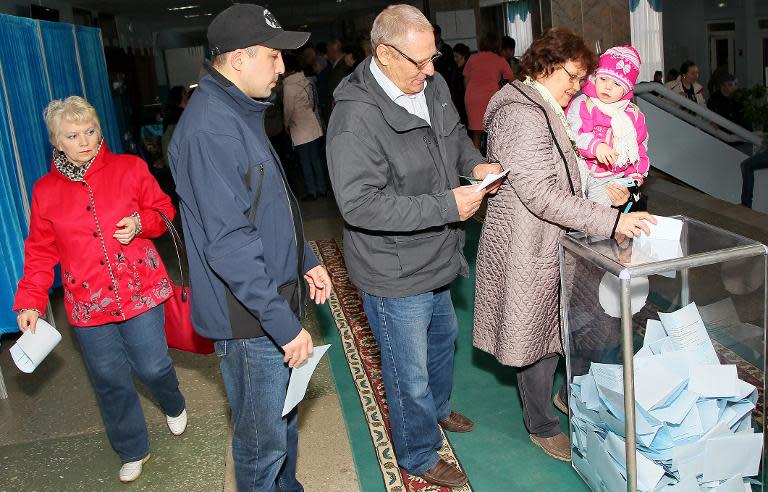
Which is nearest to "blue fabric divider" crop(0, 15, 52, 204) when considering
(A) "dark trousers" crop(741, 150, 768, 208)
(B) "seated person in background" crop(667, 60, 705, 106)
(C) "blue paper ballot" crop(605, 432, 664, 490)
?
(C) "blue paper ballot" crop(605, 432, 664, 490)

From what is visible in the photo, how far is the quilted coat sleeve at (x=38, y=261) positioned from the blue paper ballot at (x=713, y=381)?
2.35 m

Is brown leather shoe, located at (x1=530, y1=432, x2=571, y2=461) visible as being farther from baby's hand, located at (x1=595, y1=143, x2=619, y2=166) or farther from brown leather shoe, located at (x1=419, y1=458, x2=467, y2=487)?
baby's hand, located at (x1=595, y1=143, x2=619, y2=166)

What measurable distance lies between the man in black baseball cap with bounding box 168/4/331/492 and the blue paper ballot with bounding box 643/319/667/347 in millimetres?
1154

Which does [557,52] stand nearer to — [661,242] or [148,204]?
[661,242]

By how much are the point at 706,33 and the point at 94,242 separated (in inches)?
855

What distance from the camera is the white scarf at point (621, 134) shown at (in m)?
3.12

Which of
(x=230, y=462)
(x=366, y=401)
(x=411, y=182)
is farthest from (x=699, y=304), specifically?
(x=230, y=462)

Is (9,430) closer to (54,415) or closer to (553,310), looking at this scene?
(54,415)

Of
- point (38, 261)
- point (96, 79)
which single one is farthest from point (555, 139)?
point (96, 79)

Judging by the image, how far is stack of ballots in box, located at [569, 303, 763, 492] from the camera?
7.75 feet

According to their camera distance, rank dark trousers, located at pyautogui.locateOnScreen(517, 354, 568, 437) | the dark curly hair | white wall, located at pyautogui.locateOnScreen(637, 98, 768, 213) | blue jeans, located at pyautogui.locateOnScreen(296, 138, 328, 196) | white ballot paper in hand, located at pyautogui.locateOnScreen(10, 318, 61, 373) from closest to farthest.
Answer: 1. the dark curly hair
2. white ballot paper in hand, located at pyautogui.locateOnScreen(10, 318, 61, 373)
3. dark trousers, located at pyautogui.locateOnScreen(517, 354, 568, 437)
4. blue jeans, located at pyautogui.locateOnScreen(296, 138, 328, 196)
5. white wall, located at pyautogui.locateOnScreen(637, 98, 768, 213)

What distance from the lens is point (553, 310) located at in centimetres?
291

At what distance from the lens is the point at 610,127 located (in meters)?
3.15

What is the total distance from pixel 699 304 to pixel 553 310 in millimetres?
596
